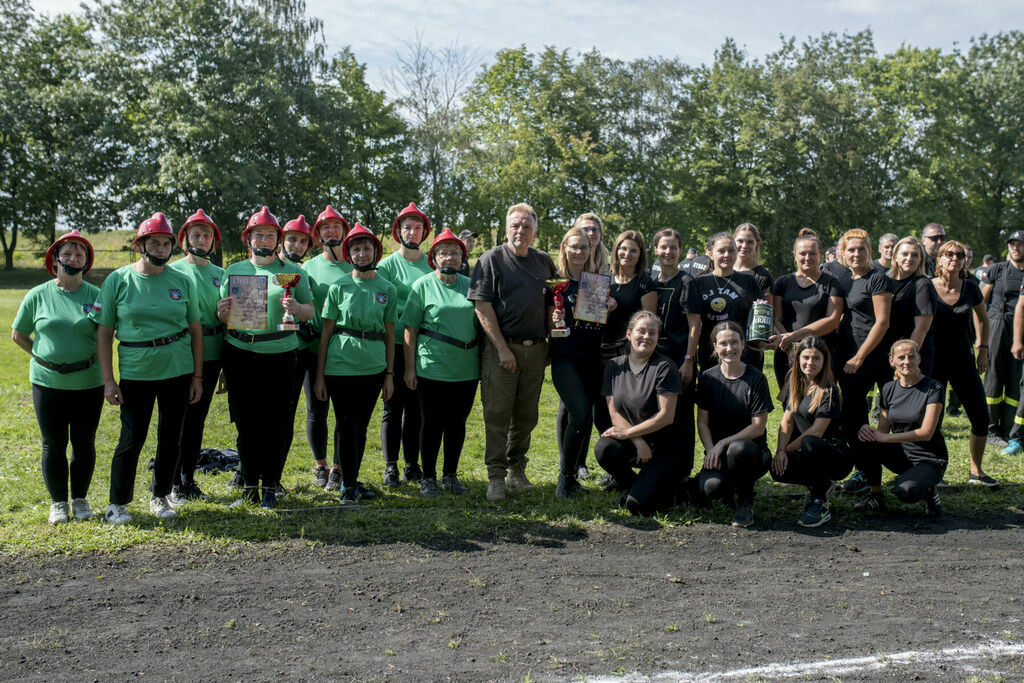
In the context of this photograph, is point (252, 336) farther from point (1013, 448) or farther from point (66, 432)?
point (1013, 448)

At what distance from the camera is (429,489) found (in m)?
6.51

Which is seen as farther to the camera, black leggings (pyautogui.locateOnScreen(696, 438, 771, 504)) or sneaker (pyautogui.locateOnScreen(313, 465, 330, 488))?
sneaker (pyautogui.locateOnScreen(313, 465, 330, 488))

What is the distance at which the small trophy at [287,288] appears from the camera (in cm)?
576

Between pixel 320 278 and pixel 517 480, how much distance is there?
7.33ft

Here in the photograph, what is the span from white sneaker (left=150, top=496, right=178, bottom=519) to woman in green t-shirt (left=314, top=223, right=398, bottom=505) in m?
1.19

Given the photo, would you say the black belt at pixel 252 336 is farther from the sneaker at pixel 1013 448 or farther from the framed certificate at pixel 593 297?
the sneaker at pixel 1013 448

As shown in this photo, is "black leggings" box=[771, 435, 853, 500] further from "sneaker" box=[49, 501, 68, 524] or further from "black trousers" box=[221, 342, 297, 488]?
"sneaker" box=[49, 501, 68, 524]

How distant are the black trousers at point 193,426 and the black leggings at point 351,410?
2.89 ft

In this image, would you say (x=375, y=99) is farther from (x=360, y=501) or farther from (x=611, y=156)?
(x=360, y=501)

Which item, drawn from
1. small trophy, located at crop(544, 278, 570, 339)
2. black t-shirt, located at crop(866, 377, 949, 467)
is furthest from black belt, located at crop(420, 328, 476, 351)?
black t-shirt, located at crop(866, 377, 949, 467)

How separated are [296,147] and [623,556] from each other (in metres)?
33.3

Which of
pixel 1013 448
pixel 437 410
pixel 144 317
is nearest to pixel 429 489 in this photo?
pixel 437 410

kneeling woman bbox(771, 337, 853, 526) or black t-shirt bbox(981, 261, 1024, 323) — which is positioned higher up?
black t-shirt bbox(981, 261, 1024, 323)

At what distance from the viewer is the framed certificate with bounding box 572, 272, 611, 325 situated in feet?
20.3
